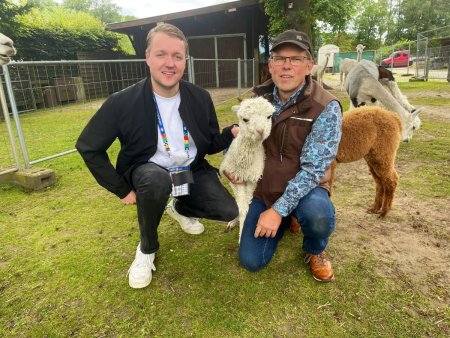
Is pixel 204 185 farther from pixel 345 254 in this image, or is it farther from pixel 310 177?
pixel 345 254

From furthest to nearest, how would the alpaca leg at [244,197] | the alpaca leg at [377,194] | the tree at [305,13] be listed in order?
1. the tree at [305,13]
2. the alpaca leg at [377,194]
3. the alpaca leg at [244,197]

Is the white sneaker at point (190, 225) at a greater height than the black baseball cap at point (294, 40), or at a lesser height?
lesser

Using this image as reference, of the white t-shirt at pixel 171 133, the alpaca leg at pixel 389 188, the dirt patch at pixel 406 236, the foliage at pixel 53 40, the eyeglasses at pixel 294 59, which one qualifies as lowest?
the dirt patch at pixel 406 236

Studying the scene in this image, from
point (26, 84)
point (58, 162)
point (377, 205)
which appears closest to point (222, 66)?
point (26, 84)

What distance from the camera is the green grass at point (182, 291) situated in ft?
6.25

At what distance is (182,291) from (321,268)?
1.00 meters

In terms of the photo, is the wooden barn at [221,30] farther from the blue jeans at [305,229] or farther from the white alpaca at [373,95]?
the blue jeans at [305,229]

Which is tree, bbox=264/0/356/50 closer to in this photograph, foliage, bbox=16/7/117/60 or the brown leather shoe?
foliage, bbox=16/7/117/60

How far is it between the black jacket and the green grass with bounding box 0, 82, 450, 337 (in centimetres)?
71

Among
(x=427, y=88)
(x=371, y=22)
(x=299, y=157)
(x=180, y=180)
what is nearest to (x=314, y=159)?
(x=299, y=157)

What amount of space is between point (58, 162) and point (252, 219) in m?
4.31

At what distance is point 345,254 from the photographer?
8.40 ft

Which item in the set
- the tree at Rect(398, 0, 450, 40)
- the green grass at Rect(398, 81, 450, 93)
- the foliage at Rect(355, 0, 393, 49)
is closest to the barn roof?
the green grass at Rect(398, 81, 450, 93)

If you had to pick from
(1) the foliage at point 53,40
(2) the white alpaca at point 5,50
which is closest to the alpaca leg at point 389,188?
(2) the white alpaca at point 5,50
